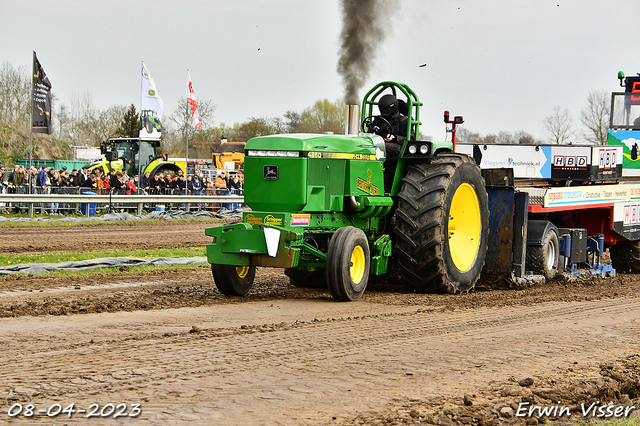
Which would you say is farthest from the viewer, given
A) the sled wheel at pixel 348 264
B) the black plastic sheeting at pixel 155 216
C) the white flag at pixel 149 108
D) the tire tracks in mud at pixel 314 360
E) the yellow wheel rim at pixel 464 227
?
the white flag at pixel 149 108

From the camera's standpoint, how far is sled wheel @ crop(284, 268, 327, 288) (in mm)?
10023

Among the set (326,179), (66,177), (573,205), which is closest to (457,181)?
(326,179)

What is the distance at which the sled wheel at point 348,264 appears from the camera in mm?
8141

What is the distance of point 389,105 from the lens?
9812mm

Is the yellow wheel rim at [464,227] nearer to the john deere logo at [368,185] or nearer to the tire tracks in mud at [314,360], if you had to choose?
the john deere logo at [368,185]

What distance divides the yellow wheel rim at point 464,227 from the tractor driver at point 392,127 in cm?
94

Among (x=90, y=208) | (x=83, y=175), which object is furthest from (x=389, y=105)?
(x=83, y=175)

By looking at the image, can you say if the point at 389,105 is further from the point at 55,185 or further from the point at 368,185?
the point at 55,185

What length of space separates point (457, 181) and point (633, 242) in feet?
20.1

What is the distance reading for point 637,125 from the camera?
1733 centimetres

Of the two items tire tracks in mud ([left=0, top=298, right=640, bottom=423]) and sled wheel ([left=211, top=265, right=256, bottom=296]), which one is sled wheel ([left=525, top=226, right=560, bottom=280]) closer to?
tire tracks in mud ([left=0, top=298, right=640, bottom=423])

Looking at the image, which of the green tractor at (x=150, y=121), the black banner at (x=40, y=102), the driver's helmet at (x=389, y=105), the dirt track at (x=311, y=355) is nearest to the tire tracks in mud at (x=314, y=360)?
the dirt track at (x=311, y=355)

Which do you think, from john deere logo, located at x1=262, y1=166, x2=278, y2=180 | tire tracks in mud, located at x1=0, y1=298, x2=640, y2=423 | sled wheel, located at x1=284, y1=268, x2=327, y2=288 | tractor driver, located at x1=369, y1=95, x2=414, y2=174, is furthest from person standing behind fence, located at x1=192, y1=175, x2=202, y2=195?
tire tracks in mud, located at x1=0, y1=298, x2=640, y2=423

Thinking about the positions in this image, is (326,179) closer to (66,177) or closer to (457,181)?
(457,181)
